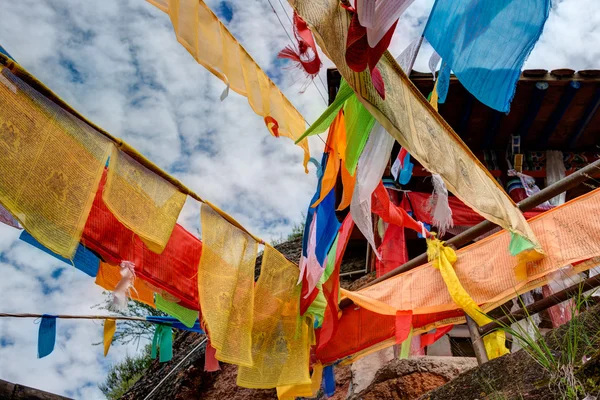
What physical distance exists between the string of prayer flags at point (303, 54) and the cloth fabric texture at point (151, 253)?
1.73 m

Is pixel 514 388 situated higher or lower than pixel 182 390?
lower

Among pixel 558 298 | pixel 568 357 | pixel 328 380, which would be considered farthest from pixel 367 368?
pixel 568 357

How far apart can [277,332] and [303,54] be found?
2.40 metres

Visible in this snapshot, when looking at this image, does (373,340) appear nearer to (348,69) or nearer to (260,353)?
(260,353)

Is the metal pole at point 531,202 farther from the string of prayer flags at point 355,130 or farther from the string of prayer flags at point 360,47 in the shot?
the string of prayer flags at point 360,47

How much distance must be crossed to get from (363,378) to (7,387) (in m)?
4.40

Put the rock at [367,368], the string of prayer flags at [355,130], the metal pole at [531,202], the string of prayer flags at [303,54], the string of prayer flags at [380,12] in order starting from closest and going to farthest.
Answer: the string of prayer flags at [380,12]
the string of prayer flags at [355,130]
the string of prayer flags at [303,54]
the metal pole at [531,202]
the rock at [367,368]

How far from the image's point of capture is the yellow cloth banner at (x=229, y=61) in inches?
177

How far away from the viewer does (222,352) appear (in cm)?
398

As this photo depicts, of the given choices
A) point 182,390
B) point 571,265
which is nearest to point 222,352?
point 571,265

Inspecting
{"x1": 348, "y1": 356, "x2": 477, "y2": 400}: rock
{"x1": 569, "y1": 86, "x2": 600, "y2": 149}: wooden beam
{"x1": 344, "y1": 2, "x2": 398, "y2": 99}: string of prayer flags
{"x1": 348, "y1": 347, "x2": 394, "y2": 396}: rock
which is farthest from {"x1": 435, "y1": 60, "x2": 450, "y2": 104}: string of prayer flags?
{"x1": 569, "y1": 86, "x2": 600, "y2": 149}: wooden beam

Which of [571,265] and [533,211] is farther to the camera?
[533,211]

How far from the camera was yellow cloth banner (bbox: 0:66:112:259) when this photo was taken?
2.78 meters

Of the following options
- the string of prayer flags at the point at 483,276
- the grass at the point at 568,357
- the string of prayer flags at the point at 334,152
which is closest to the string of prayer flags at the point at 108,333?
the string of prayer flags at the point at 483,276
